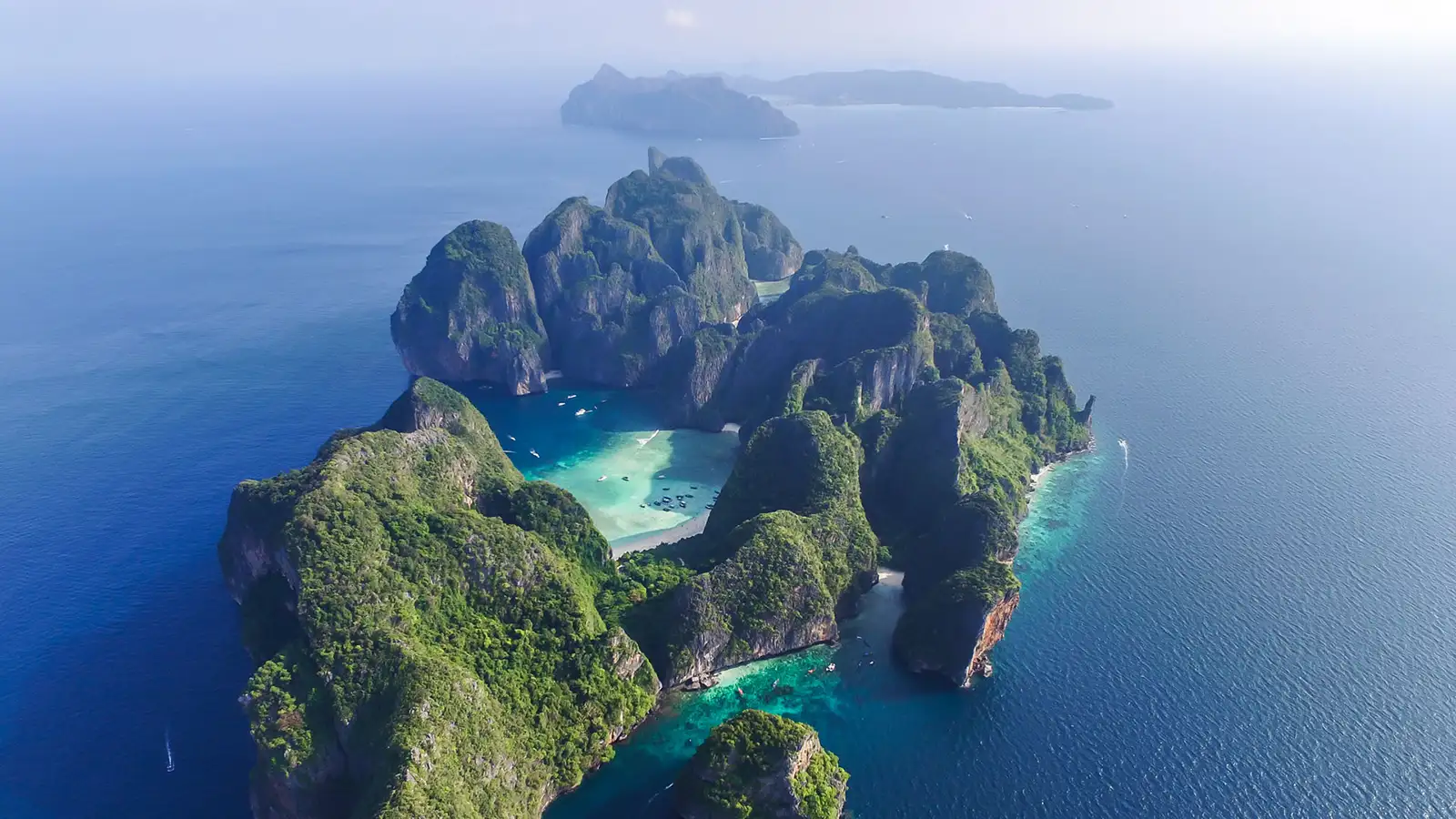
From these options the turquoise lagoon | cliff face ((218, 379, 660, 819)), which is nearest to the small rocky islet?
cliff face ((218, 379, 660, 819))

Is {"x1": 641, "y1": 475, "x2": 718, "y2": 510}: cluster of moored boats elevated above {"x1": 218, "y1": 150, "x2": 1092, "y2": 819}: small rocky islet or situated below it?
below

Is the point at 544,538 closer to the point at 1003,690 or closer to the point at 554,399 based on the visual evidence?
the point at 1003,690

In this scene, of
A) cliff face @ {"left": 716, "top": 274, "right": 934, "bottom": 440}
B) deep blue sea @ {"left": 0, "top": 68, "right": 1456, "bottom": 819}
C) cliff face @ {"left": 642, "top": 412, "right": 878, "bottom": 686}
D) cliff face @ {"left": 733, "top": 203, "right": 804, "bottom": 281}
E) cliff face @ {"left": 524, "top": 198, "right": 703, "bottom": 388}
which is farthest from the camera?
cliff face @ {"left": 733, "top": 203, "right": 804, "bottom": 281}

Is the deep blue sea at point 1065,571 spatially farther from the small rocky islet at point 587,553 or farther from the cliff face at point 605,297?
the cliff face at point 605,297

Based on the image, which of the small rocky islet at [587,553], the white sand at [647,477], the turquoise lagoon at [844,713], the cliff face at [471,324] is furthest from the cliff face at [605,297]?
the turquoise lagoon at [844,713]

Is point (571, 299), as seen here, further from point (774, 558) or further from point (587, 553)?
point (774, 558)

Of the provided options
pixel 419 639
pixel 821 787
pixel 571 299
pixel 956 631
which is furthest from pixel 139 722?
pixel 571 299

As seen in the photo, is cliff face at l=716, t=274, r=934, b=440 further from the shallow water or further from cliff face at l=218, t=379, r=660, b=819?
cliff face at l=218, t=379, r=660, b=819
